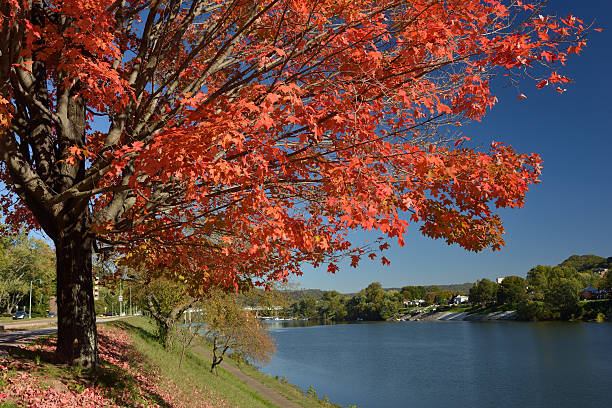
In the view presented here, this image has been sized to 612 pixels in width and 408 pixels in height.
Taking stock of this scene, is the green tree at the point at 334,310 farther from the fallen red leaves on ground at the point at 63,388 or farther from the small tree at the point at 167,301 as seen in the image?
the fallen red leaves on ground at the point at 63,388

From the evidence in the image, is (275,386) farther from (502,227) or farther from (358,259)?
(502,227)

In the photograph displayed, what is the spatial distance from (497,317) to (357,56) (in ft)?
426

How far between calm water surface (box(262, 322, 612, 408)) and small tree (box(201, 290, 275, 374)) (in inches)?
386

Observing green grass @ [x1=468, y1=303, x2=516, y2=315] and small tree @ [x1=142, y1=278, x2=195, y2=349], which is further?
green grass @ [x1=468, y1=303, x2=516, y2=315]

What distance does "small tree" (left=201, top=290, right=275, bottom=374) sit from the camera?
26.5m

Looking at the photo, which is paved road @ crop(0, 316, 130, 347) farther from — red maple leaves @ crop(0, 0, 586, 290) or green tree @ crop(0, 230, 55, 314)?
green tree @ crop(0, 230, 55, 314)

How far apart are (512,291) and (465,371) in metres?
95.9

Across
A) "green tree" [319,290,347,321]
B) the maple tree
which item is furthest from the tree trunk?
"green tree" [319,290,347,321]

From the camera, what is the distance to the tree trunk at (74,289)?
9.32 meters

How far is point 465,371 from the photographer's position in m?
43.0

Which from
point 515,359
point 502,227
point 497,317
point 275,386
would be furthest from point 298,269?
point 497,317

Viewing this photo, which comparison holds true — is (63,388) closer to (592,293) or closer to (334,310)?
(592,293)

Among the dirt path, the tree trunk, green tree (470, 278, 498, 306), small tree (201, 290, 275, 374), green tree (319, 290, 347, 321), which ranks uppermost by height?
the tree trunk

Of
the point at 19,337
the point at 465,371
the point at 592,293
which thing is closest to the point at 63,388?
the point at 19,337
